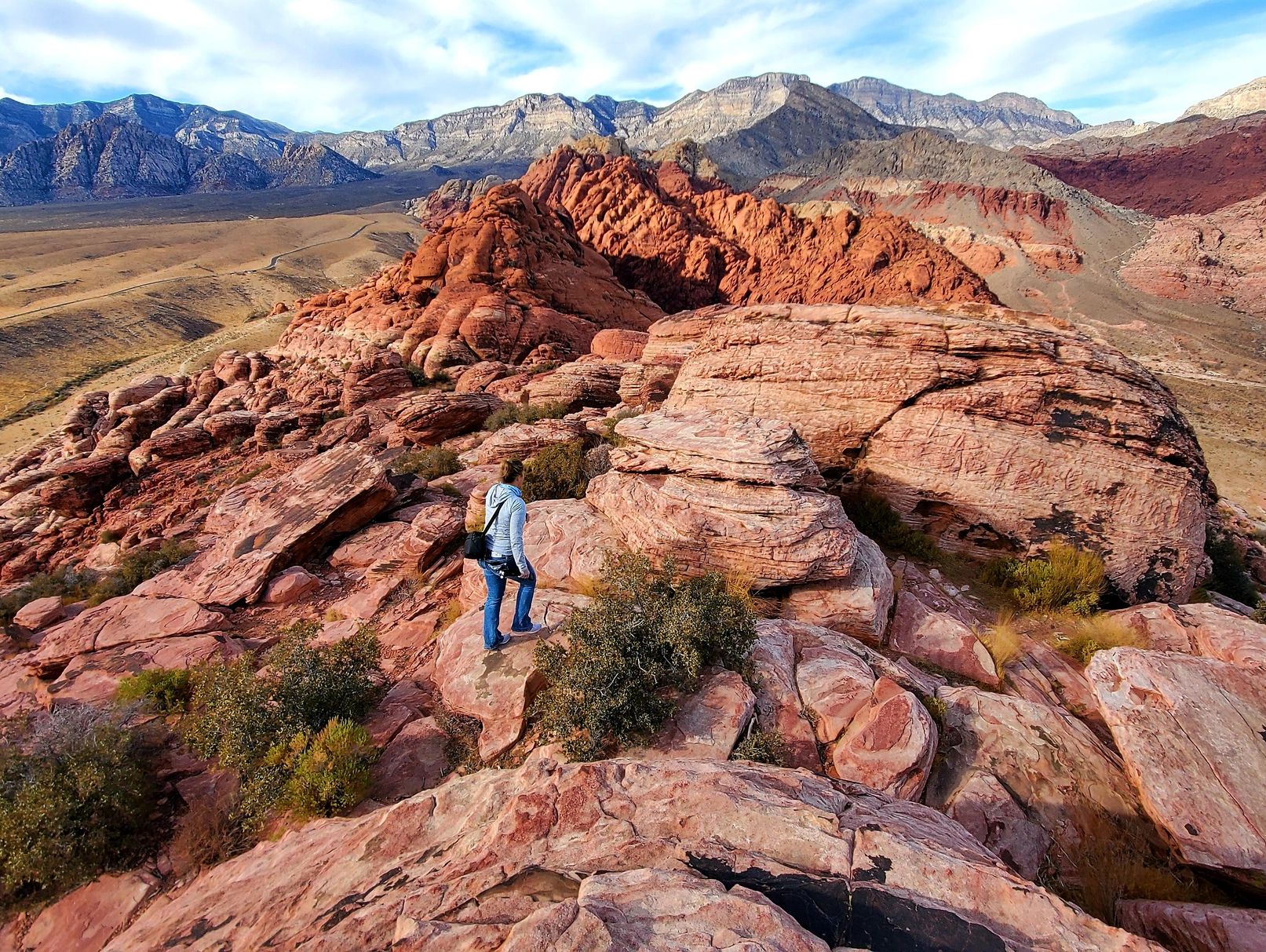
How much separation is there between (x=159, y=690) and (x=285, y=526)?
4261 mm

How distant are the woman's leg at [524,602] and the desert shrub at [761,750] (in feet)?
9.90

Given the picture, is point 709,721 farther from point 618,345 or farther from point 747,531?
point 618,345

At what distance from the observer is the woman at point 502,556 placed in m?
6.24

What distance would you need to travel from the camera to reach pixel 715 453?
8336 millimetres

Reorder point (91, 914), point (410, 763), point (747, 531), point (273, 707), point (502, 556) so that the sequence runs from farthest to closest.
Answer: point (747, 531), point (502, 556), point (273, 707), point (410, 763), point (91, 914)

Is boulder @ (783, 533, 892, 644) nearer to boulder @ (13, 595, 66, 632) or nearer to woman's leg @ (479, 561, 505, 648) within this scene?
woman's leg @ (479, 561, 505, 648)

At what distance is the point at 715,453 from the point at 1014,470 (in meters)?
5.89

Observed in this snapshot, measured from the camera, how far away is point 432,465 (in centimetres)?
1477

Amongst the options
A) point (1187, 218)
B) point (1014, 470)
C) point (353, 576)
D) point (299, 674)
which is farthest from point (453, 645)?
point (1187, 218)

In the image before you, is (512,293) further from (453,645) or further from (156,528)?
(453,645)

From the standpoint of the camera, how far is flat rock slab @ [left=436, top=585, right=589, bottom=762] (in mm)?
5488

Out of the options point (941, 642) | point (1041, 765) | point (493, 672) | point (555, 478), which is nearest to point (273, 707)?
point (493, 672)

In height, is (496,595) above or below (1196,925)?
above

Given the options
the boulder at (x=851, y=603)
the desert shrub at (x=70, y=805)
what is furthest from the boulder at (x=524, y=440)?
the desert shrub at (x=70, y=805)
